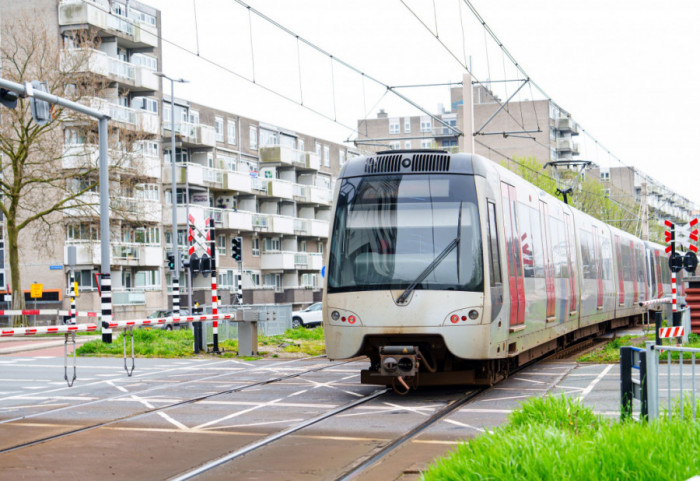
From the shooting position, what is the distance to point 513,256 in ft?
51.0

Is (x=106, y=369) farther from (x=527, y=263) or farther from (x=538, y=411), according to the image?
(x=538, y=411)

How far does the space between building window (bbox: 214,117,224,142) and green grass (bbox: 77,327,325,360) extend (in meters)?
45.3

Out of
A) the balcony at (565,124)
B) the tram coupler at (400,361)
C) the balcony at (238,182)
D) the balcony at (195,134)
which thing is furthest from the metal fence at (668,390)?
the balcony at (565,124)

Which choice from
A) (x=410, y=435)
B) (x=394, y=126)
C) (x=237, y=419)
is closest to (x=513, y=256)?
(x=237, y=419)

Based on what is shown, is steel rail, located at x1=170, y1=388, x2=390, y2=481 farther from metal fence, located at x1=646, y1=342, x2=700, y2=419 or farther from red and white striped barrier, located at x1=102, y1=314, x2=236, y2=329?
red and white striped barrier, located at x1=102, y1=314, x2=236, y2=329

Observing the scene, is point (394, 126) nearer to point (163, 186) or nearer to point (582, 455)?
point (163, 186)

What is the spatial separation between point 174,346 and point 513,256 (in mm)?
12306

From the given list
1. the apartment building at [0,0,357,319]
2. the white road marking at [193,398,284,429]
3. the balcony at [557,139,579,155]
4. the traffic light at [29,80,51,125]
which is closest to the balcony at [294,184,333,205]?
the apartment building at [0,0,357,319]

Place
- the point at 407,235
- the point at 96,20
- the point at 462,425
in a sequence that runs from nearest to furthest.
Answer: the point at 462,425
the point at 407,235
the point at 96,20

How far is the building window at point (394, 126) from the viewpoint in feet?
416

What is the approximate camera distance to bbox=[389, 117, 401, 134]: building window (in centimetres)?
12690

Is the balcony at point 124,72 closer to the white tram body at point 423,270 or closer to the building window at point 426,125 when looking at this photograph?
the white tram body at point 423,270

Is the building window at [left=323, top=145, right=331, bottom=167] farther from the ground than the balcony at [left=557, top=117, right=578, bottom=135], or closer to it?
closer to it

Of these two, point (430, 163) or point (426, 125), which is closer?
point (430, 163)
